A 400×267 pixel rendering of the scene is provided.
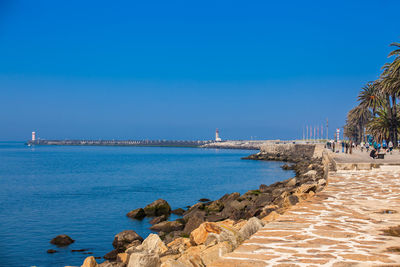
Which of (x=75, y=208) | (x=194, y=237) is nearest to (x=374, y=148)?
(x=75, y=208)

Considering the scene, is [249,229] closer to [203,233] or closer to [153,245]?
[203,233]

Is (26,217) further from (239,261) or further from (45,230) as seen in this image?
(239,261)

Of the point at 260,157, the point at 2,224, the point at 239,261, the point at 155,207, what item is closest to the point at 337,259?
the point at 239,261

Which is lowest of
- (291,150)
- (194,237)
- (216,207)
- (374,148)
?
(216,207)

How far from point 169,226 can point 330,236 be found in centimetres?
927

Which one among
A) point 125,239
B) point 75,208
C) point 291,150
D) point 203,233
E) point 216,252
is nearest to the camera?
point 216,252

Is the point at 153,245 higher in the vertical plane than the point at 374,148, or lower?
lower

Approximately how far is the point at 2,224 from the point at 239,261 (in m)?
16.6

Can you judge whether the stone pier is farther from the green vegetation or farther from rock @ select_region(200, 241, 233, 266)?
the green vegetation

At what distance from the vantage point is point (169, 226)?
Result: 14688 millimetres

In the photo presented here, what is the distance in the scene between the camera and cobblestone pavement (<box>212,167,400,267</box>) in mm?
4977

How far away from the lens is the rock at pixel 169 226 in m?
14.3

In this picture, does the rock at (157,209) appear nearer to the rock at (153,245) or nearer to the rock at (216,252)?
the rock at (153,245)

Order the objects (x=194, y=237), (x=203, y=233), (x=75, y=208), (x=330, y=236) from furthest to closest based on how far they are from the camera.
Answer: (x=75, y=208)
(x=194, y=237)
(x=203, y=233)
(x=330, y=236)
